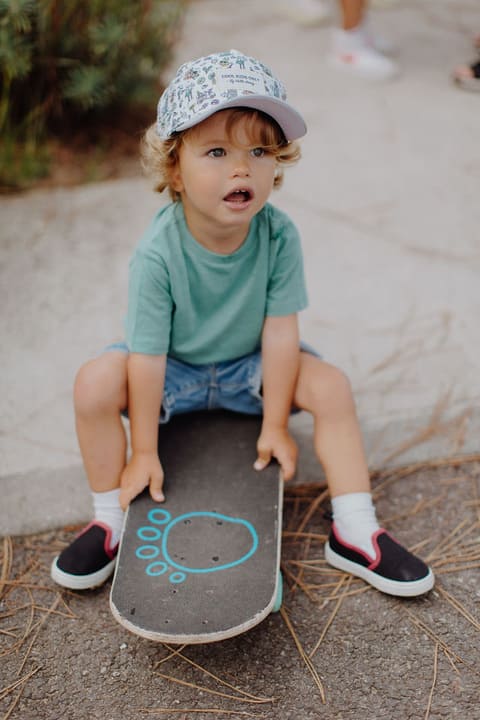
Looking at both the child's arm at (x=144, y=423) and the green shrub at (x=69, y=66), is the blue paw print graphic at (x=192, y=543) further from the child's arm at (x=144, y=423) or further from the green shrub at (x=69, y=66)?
the green shrub at (x=69, y=66)

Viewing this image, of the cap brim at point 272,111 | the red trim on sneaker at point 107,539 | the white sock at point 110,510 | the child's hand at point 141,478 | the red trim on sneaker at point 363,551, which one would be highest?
the cap brim at point 272,111

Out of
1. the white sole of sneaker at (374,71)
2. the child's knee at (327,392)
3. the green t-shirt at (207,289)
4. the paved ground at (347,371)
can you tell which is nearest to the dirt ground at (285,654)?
the paved ground at (347,371)

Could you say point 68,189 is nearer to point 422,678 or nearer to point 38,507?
point 38,507

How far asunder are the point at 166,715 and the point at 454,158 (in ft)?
7.52

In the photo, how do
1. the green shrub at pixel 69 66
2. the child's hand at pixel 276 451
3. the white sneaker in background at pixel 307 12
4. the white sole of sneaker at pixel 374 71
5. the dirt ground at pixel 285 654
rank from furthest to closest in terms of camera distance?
the white sneaker in background at pixel 307 12 → the white sole of sneaker at pixel 374 71 → the green shrub at pixel 69 66 → the child's hand at pixel 276 451 → the dirt ground at pixel 285 654

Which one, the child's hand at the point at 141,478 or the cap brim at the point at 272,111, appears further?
the child's hand at the point at 141,478

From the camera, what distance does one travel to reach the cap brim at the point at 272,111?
1.47 m

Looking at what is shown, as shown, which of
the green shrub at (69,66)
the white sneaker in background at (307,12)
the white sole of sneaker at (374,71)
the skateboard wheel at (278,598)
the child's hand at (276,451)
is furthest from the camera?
the white sneaker in background at (307,12)

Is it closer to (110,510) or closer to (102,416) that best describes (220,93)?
(102,416)

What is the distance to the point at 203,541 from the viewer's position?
5.39ft

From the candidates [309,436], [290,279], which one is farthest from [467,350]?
[290,279]

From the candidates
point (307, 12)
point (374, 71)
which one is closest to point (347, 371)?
point (374, 71)

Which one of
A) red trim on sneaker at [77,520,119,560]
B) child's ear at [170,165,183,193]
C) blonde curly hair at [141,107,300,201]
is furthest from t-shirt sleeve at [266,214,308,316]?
red trim on sneaker at [77,520,119,560]

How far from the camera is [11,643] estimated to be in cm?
158
